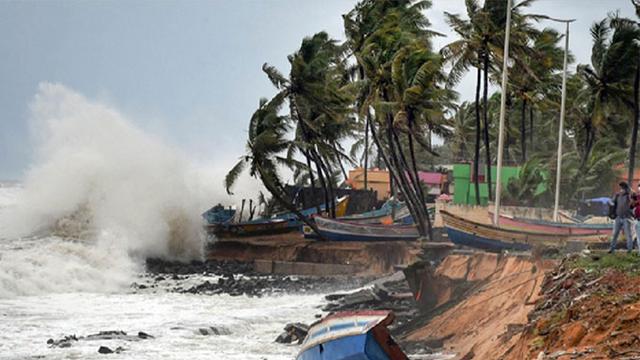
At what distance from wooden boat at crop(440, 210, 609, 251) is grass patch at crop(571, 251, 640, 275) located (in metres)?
11.5

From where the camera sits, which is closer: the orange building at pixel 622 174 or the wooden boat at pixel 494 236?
the wooden boat at pixel 494 236

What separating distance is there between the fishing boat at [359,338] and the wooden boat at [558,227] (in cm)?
1781

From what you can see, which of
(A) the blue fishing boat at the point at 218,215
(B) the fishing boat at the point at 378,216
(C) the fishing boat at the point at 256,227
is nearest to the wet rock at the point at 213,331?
(B) the fishing boat at the point at 378,216

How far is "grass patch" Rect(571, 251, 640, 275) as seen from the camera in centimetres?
1448

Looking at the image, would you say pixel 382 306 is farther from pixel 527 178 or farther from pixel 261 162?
pixel 527 178

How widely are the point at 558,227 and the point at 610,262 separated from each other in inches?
620

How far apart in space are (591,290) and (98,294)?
2221cm

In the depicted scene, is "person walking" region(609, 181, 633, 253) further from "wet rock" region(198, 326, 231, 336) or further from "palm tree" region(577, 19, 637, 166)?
"palm tree" region(577, 19, 637, 166)

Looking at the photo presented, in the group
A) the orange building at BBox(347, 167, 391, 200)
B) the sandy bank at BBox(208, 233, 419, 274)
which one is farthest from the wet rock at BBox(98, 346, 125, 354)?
the orange building at BBox(347, 167, 391, 200)


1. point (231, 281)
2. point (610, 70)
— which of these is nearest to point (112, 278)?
point (231, 281)

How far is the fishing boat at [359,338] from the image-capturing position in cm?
1200

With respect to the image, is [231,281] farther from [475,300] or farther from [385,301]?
[475,300]

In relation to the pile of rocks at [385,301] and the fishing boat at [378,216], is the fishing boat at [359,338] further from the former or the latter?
the fishing boat at [378,216]

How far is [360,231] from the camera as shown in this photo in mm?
39969
